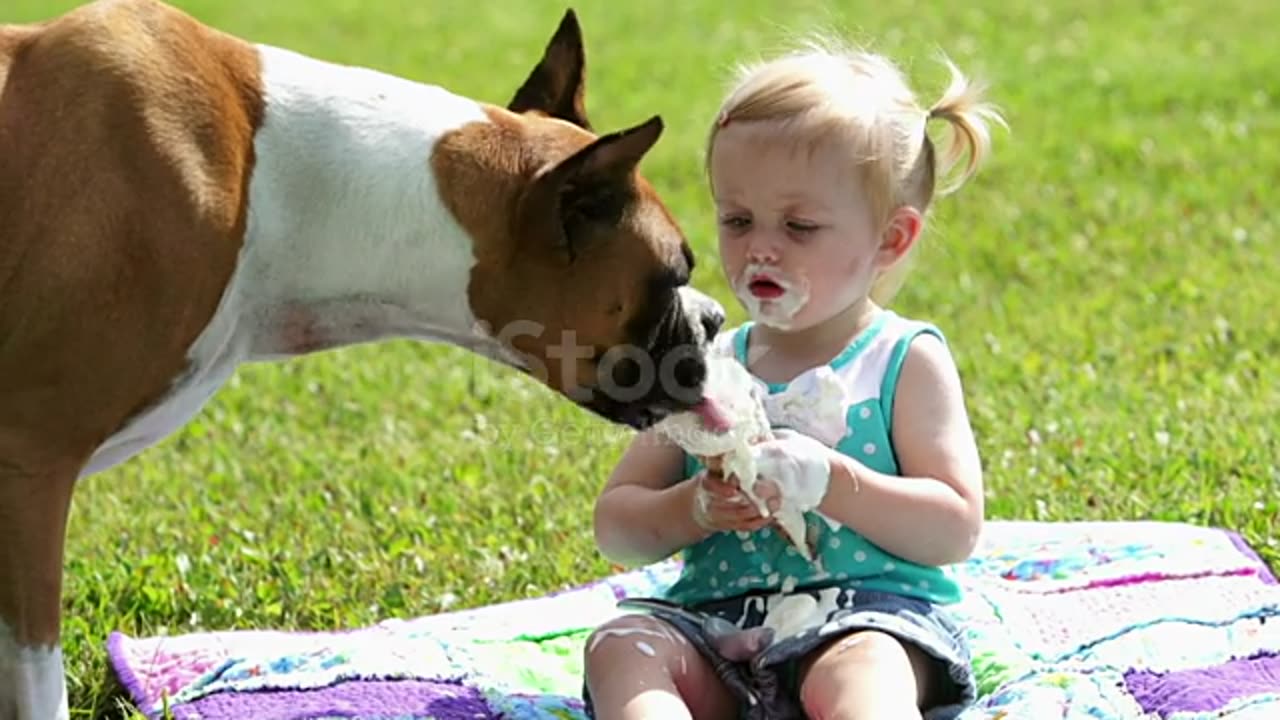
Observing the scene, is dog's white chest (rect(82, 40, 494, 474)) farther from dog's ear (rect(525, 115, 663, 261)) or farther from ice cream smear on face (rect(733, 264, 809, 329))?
ice cream smear on face (rect(733, 264, 809, 329))

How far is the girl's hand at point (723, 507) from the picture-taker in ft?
13.7

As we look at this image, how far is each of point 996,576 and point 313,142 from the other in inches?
91.2

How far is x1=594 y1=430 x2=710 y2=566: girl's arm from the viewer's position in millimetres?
4402

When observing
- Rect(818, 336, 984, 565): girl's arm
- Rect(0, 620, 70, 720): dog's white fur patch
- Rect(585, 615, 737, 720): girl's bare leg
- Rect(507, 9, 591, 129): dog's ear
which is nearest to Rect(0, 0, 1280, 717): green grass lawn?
Rect(0, 620, 70, 720): dog's white fur patch

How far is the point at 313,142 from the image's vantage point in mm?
4066

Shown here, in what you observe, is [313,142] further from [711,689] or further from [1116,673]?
[1116,673]

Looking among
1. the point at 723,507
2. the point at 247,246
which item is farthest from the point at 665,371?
the point at 247,246

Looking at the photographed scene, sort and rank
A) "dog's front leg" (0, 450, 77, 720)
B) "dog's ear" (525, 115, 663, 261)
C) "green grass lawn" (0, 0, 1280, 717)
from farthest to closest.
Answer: "green grass lawn" (0, 0, 1280, 717)
"dog's ear" (525, 115, 663, 261)
"dog's front leg" (0, 450, 77, 720)

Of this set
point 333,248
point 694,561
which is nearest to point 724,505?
point 694,561

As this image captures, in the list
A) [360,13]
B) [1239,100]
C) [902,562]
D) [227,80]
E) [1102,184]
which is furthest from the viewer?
[360,13]

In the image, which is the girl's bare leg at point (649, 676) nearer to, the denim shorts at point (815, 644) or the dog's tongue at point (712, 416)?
the denim shorts at point (815, 644)

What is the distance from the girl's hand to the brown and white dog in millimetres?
193

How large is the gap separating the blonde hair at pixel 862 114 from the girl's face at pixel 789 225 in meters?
0.04

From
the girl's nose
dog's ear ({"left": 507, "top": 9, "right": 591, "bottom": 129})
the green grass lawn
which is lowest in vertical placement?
the green grass lawn
